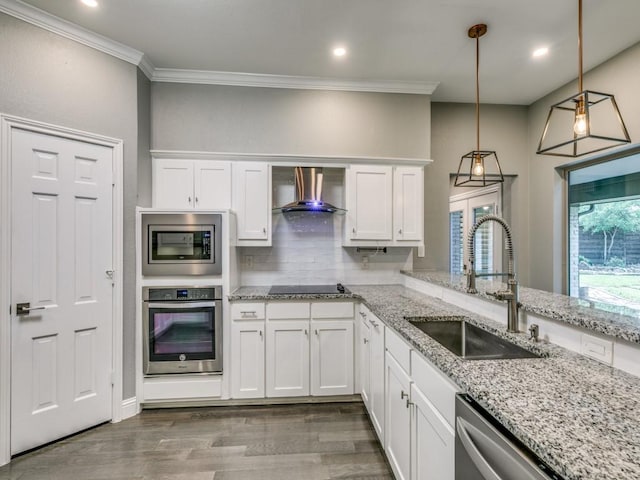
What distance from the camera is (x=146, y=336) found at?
262 centimetres

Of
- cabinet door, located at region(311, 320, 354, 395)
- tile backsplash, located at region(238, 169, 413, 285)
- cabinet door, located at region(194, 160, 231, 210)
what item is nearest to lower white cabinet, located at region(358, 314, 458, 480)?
cabinet door, located at region(311, 320, 354, 395)

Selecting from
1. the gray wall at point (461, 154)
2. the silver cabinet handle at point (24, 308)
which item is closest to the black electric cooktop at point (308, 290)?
the gray wall at point (461, 154)

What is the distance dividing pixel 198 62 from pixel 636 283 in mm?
4341

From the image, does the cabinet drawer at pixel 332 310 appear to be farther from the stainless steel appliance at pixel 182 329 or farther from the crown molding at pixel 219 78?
the crown molding at pixel 219 78

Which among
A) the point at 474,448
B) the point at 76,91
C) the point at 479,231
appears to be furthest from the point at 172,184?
the point at 479,231

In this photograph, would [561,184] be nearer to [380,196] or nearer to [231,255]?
[380,196]

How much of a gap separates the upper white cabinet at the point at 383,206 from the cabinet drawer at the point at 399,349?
1.37 metres

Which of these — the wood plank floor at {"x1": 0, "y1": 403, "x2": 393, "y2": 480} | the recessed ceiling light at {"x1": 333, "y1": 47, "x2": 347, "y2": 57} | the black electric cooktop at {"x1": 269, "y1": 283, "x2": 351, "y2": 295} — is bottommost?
the wood plank floor at {"x1": 0, "y1": 403, "x2": 393, "y2": 480}

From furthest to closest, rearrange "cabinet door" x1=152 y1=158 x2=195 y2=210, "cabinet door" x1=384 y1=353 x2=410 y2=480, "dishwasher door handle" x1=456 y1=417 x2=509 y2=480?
"cabinet door" x1=152 y1=158 x2=195 y2=210 < "cabinet door" x1=384 y1=353 x2=410 y2=480 < "dishwasher door handle" x1=456 y1=417 x2=509 y2=480

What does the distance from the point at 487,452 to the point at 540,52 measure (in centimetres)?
314

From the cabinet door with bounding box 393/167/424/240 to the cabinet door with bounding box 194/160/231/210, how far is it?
1.66m

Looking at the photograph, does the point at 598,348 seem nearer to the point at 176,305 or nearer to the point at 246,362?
the point at 246,362

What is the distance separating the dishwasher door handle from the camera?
2.84 feet

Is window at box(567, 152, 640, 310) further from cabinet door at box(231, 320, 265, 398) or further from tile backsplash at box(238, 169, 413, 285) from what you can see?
cabinet door at box(231, 320, 265, 398)
